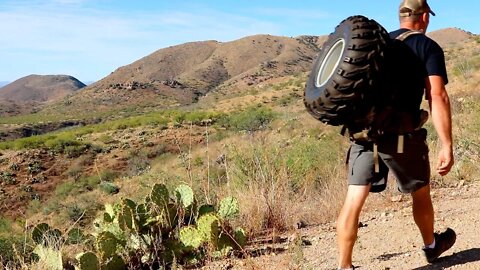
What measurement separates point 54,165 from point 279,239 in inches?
1138

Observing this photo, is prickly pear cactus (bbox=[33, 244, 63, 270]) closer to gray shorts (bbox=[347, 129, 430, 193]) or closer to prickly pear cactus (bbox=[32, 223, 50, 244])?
prickly pear cactus (bbox=[32, 223, 50, 244])

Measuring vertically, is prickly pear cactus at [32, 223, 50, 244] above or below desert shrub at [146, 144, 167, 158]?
above

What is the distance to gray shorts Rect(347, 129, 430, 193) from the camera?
3.28m

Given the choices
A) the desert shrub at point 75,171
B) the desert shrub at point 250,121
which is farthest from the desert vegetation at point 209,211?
the desert shrub at point 75,171

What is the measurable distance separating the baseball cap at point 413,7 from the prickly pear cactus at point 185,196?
252 centimetres

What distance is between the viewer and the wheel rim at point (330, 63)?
3061 millimetres

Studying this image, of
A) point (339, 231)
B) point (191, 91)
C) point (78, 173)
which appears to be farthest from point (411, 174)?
point (191, 91)

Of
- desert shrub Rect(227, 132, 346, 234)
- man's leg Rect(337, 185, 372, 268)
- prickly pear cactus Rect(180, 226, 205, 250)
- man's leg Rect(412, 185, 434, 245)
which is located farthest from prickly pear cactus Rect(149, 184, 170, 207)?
man's leg Rect(412, 185, 434, 245)

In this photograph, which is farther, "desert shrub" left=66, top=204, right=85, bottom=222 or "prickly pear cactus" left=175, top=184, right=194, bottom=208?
"desert shrub" left=66, top=204, right=85, bottom=222

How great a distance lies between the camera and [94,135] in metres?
42.7

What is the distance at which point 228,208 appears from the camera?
196 inches

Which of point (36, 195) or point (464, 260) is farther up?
point (464, 260)

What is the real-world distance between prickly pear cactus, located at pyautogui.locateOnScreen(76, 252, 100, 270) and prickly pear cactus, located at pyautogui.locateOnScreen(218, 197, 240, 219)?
1229mm

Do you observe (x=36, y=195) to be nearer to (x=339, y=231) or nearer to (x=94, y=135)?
(x=94, y=135)
